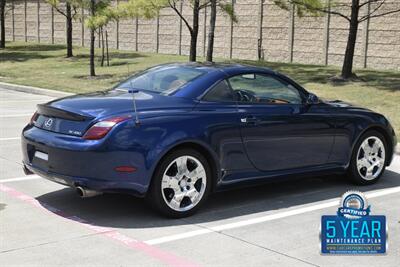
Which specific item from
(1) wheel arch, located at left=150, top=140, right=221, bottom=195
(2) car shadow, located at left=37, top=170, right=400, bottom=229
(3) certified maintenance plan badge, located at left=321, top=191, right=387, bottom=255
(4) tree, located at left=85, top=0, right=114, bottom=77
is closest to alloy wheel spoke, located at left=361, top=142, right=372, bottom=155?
(2) car shadow, located at left=37, top=170, right=400, bottom=229

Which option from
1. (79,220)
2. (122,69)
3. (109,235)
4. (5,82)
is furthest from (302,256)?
(122,69)

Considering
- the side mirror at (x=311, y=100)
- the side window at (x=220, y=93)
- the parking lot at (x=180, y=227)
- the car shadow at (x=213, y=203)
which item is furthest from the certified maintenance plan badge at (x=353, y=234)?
the side mirror at (x=311, y=100)

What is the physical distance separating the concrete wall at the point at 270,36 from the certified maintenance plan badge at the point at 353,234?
18146mm

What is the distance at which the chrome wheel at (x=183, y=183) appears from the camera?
18.4 ft

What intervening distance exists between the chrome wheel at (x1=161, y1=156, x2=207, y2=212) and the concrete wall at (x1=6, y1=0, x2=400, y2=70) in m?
17.6

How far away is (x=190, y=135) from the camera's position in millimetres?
5625

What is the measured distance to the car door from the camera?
20.3 feet

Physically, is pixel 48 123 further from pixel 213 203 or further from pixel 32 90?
pixel 32 90

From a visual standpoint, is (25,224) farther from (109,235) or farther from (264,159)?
(264,159)

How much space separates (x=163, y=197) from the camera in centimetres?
555

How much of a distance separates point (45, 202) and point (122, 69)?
1811 cm

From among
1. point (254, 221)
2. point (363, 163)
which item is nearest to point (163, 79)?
point (254, 221)

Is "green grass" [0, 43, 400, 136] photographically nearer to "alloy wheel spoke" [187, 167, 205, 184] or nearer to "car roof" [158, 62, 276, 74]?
"car roof" [158, 62, 276, 74]

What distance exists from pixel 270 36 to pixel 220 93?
20.5m
